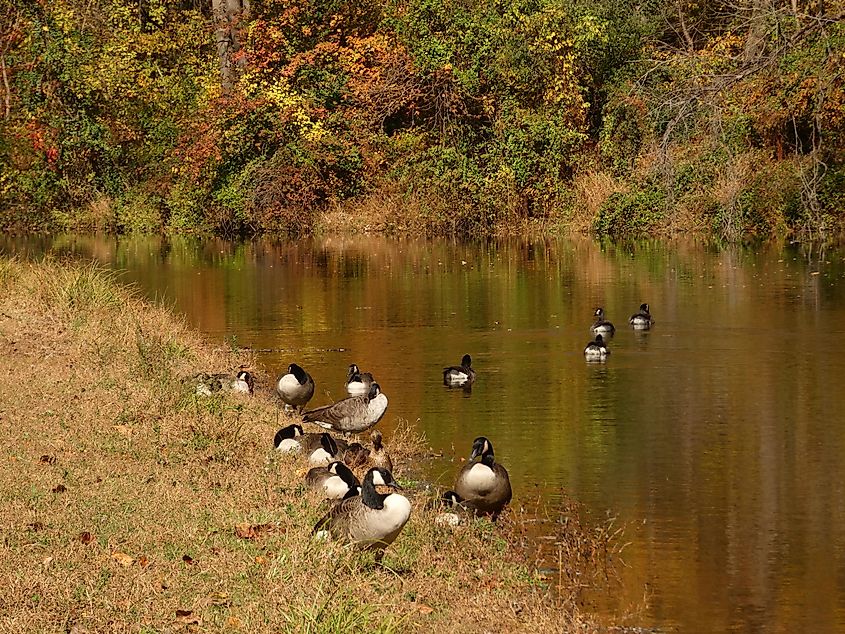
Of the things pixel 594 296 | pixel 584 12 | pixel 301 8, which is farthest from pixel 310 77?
pixel 594 296

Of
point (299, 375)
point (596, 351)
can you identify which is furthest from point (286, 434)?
point (596, 351)

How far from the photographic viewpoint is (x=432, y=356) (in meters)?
22.5

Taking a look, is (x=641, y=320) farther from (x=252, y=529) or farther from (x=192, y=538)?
A: (x=192, y=538)

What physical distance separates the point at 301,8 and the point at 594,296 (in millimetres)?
26336

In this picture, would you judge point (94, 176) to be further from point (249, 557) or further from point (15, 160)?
point (249, 557)

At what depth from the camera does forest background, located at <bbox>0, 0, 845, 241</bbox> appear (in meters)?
46.7

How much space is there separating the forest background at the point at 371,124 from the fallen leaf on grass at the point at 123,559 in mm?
33967

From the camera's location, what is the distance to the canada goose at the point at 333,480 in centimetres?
1173

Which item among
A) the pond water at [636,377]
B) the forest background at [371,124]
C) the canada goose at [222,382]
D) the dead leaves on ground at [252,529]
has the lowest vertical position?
the pond water at [636,377]

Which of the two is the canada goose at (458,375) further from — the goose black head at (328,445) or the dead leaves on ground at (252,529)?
the dead leaves on ground at (252,529)

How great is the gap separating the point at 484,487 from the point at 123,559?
→ 3862 mm

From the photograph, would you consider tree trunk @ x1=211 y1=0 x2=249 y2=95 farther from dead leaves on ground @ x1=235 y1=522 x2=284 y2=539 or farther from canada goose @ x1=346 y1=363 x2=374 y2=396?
dead leaves on ground @ x1=235 y1=522 x2=284 y2=539

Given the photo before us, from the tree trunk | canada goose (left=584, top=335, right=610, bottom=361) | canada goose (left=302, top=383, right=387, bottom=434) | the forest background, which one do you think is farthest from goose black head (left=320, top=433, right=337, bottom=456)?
the tree trunk

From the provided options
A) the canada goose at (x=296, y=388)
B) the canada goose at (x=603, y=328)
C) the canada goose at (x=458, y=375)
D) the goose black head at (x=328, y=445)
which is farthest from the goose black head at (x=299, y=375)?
the canada goose at (x=603, y=328)
